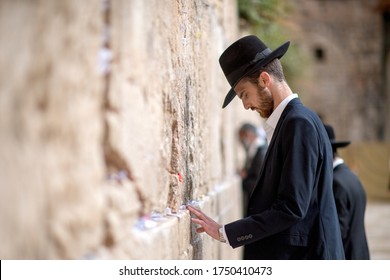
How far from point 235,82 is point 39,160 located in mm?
1541

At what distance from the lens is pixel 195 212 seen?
9.00 feet

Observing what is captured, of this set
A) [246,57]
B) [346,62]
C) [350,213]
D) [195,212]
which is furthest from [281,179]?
[346,62]

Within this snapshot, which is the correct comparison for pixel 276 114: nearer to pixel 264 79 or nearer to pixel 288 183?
pixel 264 79

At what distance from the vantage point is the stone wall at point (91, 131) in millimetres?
1235

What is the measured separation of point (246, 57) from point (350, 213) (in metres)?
1.80

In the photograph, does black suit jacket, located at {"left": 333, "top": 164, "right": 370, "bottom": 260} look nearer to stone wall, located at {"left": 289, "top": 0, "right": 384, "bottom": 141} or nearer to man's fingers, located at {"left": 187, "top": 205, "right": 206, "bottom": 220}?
man's fingers, located at {"left": 187, "top": 205, "right": 206, "bottom": 220}

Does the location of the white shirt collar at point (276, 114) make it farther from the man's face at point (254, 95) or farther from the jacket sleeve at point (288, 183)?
the jacket sleeve at point (288, 183)

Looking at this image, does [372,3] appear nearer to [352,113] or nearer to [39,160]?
[352,113]

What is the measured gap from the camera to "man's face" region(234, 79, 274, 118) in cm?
272

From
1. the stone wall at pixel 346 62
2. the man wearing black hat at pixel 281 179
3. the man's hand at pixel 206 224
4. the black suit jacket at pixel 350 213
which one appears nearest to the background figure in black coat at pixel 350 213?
the black suit jacket at pixel 350 213

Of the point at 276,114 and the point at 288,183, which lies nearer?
the point at 288,183

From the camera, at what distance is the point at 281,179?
8.11 feet

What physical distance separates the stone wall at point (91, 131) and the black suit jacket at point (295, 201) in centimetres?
30

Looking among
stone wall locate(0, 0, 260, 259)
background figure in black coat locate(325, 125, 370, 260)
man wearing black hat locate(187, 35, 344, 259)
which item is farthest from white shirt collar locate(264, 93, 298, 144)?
background figure in black coat locate(325, 125, 370, 260)
